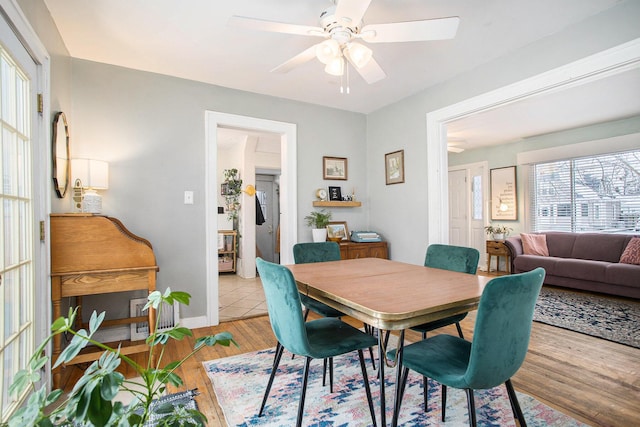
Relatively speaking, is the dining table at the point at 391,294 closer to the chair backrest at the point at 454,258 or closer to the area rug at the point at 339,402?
the chair backrest at the point at 454,258

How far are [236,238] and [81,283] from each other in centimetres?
375

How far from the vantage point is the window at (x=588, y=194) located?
4.74m

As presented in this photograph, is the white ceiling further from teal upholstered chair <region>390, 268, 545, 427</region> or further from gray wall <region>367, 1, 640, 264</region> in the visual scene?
teal upholstered chair <region>390, 268, 545, 427</region>

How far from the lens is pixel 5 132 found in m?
1.51

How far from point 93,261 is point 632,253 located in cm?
601

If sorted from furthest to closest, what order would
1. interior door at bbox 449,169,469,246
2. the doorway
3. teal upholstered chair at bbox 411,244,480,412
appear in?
1. interior door at bbox 449,169,469,246
2. the doorway
3. teal upholstered chair at bbox 411,244,480,412

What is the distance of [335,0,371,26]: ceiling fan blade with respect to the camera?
1628mm

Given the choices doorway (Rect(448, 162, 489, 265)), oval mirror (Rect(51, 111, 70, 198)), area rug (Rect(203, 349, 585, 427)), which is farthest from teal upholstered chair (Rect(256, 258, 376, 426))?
doorway (Rect(448, 162, 489, 265))

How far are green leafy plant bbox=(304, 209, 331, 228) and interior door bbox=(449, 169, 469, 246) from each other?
158 inches

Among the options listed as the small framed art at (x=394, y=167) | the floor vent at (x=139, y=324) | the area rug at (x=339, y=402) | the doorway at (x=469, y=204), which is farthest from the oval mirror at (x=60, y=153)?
the doorway at (x=469, y=204)

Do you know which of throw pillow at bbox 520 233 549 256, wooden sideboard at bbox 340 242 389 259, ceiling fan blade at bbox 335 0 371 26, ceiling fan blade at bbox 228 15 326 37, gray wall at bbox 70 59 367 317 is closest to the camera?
ceiling fan blade at bbox 335 0 371 26

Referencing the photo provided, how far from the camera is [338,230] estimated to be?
4027 millimetres

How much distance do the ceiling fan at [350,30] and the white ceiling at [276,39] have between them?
1.03 ft

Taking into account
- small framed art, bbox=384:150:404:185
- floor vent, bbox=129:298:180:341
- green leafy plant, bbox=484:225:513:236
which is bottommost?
floor vent, bbox=129:298:180:341
